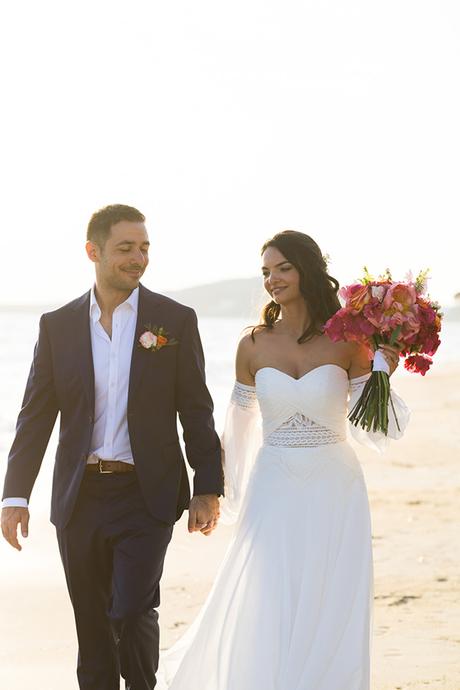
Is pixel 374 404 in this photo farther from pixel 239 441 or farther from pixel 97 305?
pixel 97 305

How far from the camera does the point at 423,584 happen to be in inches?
321

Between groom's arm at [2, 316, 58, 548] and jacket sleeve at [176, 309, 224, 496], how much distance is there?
23.5 inches

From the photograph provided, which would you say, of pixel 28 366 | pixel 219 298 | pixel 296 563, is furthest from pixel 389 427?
pixel 219 298

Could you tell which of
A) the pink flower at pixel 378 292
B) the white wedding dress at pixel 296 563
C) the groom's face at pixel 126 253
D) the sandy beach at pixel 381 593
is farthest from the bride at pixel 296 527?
the sandy beach at pixel 381 593

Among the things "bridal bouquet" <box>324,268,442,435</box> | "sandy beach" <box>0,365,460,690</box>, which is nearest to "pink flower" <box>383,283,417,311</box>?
"bridal bouquet" <box>324,268,442,435</box>

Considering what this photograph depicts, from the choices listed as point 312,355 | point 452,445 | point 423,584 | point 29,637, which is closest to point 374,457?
point 452,445

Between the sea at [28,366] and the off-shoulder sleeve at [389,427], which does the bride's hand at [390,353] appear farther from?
the sea at [28,366]

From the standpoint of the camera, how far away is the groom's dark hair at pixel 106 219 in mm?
5102

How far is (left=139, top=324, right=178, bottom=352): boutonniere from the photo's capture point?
5.09m

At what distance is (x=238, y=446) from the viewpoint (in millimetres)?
5723

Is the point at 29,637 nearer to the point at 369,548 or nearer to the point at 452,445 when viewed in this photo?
the point at 369,548

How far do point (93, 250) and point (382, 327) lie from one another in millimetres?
1319

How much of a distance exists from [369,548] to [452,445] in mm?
11555

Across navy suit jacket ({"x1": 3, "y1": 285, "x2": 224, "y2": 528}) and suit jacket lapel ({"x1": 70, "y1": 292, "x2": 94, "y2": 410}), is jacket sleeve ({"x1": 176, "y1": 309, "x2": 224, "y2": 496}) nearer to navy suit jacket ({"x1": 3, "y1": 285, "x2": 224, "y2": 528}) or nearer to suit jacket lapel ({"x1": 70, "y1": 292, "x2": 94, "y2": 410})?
navy suit jacket ({"x1": 3, "y1": 285, "x2": 224, "y2": 528})
